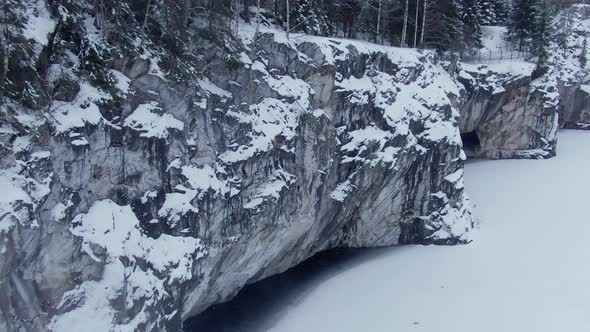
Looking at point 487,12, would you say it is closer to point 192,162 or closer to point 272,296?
point 272,296

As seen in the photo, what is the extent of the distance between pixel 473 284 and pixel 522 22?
22.3m

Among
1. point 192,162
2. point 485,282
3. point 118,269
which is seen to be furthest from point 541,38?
point 118,269

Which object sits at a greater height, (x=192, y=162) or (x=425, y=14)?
(x=425, y=14)

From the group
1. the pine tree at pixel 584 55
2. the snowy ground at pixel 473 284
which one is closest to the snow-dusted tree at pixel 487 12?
the pine tree at pixel 584 55

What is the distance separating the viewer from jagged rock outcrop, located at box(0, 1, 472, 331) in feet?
31.8

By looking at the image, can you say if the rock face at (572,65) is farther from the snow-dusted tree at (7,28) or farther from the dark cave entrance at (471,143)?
the snow-dusted tree at (7,28)

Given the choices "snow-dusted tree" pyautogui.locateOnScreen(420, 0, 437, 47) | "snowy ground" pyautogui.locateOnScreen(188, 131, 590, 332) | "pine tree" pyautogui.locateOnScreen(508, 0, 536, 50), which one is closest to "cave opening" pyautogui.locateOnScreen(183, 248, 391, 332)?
"snowy ground" pyautogui.locateOnScreen(188, 131, 590, 332)

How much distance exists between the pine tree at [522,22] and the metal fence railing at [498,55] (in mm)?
577

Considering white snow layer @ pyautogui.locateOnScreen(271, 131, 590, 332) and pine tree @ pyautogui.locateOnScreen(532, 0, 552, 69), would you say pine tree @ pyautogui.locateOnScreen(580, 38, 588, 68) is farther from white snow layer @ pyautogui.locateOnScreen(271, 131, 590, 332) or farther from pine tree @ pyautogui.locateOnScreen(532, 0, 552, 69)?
white snow layer @ pyautogui.locateOnScreen(271, 131, 590, 332)

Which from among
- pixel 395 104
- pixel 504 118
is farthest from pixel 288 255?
pixel 504 118

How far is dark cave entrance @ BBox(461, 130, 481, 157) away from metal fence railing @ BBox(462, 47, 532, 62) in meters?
5.10

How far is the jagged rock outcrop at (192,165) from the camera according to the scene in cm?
969

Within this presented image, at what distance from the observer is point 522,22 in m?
31.7

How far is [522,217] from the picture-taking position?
22047 millimetres
